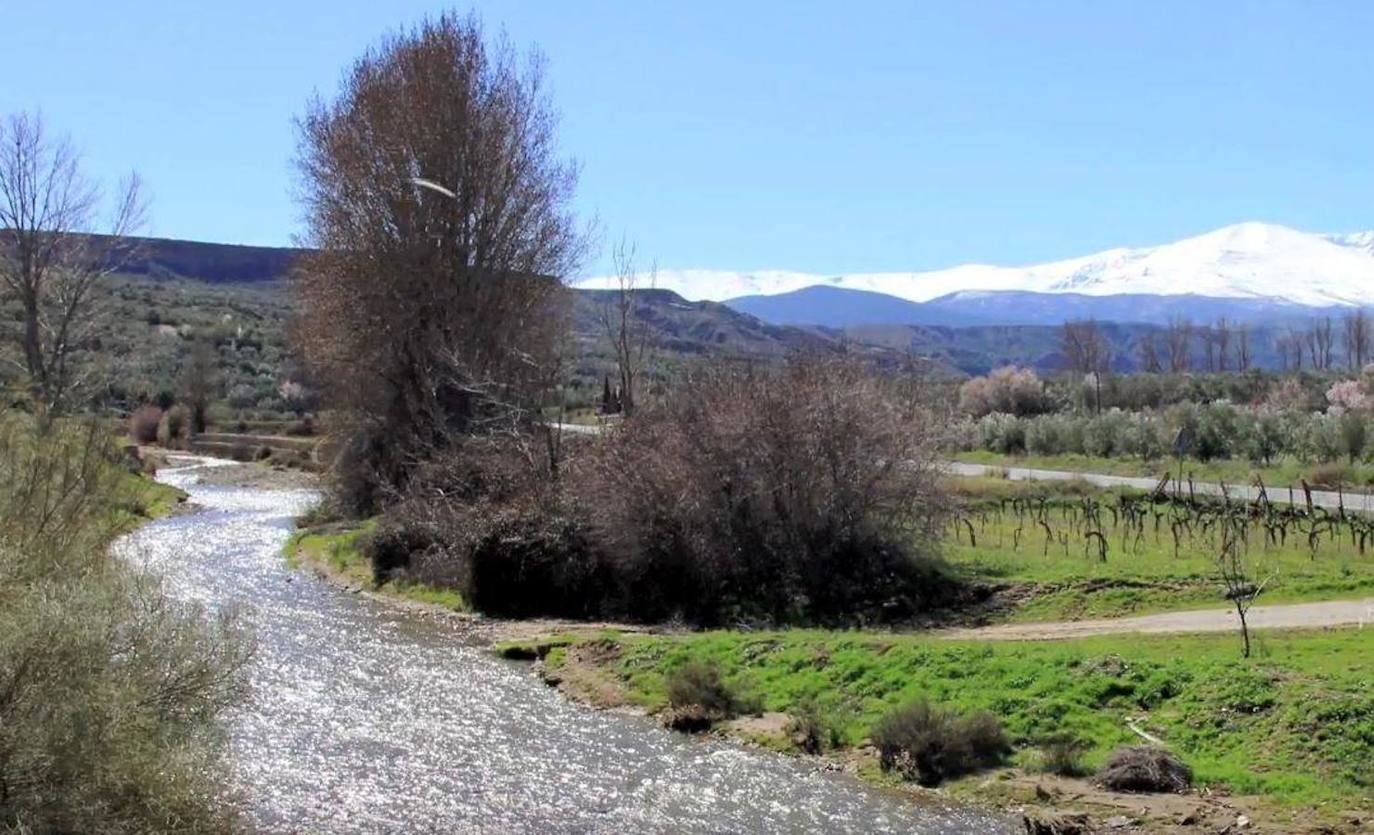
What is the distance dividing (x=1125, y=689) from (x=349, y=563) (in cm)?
2366

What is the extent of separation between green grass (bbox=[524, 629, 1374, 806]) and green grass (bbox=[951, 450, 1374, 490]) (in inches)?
865

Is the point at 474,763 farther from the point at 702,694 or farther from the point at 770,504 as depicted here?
the point at 770,504

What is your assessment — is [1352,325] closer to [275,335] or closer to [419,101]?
[275,335]

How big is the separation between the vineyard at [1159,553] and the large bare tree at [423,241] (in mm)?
15678

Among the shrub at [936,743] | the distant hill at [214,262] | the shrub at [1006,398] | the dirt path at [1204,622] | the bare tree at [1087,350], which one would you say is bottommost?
the shrub at [936,743]

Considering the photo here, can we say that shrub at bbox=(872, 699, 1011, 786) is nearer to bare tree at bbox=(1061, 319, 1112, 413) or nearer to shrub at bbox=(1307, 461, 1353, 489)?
shrub at bbox=(1307, 461, 1353, 489)

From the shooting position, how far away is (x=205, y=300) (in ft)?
389

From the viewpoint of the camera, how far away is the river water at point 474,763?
49.6 feet

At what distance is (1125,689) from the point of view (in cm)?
1798

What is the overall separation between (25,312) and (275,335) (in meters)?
55.1

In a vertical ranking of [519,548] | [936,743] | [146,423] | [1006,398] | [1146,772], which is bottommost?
[936,743]

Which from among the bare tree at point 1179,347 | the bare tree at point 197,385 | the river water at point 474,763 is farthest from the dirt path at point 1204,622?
the bare tree at point 1179,347

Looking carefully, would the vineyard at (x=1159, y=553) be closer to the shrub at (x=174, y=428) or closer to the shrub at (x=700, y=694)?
the shrub at (x=700, y=694)

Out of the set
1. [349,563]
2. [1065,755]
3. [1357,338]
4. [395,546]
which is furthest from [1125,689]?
[1357,338]
